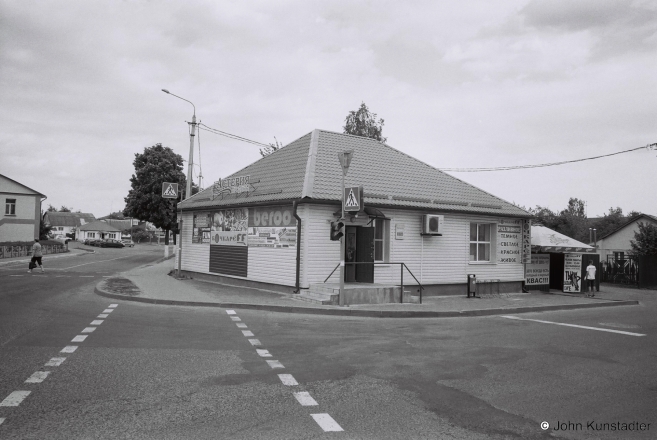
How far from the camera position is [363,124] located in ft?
134

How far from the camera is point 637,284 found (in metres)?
27.9

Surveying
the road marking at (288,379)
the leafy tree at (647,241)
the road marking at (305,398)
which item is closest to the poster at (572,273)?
the leafy tree at (647,241)

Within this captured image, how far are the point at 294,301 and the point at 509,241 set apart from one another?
1087 cm

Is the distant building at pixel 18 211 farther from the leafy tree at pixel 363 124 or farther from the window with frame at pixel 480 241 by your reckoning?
the window with frame at pixel 480 241

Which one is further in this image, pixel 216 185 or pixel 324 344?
pixel 216 185

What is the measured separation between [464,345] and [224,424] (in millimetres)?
5676

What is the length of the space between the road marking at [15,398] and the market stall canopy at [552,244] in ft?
68.1

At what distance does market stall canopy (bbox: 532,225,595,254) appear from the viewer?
71.8 feet

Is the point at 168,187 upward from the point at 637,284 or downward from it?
upward

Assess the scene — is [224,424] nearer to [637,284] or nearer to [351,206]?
[351,206]

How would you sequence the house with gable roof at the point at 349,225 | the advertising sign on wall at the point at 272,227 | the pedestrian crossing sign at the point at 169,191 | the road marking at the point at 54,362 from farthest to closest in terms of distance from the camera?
the pedestrian crossing sign at the point at 169,191, the advertising sign on wall at the point at 272,227, the house with gable roof at the point at 349,225, the road marking at the point at 54,362

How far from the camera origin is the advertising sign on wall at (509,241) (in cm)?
2070

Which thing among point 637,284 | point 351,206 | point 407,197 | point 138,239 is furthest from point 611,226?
point 138,239

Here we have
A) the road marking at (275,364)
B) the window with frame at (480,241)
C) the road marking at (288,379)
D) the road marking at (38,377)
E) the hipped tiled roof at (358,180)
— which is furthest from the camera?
the window with frame at (480,241)
